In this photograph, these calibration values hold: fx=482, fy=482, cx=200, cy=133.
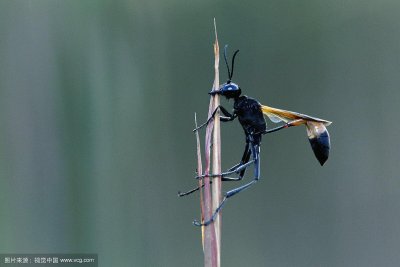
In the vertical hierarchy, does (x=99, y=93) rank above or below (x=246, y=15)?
below

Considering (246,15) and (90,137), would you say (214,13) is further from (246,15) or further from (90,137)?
(90,137)

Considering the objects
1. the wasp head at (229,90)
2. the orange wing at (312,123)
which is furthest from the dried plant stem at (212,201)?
the orange wing at (312,123)

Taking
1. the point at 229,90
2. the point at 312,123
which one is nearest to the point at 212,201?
the point at 229,90

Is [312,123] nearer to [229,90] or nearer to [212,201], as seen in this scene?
[229,90]

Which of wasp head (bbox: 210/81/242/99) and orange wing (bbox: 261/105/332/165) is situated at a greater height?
wasp head (bbox: 210/81/242/99)

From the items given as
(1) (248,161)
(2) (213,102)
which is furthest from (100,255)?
(2) (213,102)

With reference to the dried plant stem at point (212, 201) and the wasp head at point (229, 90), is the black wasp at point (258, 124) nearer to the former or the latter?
the wasp head at point (229, 90)

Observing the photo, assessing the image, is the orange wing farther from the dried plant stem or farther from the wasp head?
the dried plant stem

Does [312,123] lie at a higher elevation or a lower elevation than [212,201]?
higher

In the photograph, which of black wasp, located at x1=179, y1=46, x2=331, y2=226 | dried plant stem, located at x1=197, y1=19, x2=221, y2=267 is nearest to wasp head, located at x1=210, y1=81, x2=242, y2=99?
black wasp, located at x1=179, y1=46, x2=331, y2=226

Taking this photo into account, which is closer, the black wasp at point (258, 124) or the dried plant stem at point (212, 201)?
the dried plant stem at point (212, 201)

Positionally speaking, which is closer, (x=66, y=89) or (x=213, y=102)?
(x=213, y=102)
